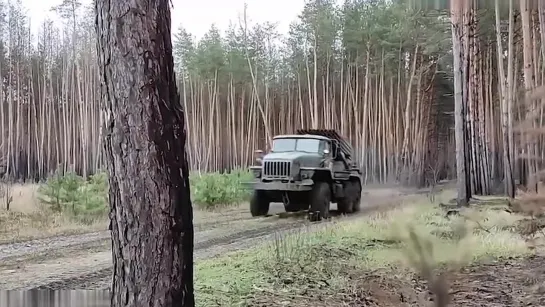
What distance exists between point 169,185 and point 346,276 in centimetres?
88

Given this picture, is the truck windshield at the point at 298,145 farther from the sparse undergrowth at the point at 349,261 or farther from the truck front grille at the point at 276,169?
the sparse undergrowth at the point at 349,261

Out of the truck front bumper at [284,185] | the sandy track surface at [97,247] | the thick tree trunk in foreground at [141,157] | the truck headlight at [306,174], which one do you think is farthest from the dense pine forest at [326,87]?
the thick tree trunk in foreground at [141,157]

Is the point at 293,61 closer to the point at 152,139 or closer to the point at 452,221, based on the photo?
the point at 452,221

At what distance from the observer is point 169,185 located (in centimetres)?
121

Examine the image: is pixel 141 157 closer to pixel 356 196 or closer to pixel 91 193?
pixel 91 193

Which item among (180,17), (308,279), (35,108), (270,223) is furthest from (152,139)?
(35,108)

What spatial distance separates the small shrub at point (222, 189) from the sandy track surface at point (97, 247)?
5cm

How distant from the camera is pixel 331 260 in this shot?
200 centimetres

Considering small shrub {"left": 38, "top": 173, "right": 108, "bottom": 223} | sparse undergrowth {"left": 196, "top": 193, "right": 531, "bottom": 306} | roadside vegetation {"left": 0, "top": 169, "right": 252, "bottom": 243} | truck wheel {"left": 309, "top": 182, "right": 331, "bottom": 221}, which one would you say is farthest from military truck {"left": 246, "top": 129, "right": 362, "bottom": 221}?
small shrub {"left": 38, "top": 173, "right": 108, "bottom": 223}

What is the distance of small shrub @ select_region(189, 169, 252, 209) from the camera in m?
2.18

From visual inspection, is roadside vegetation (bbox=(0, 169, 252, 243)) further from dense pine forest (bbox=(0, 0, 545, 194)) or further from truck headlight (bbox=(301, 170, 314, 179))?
truck headlight (bbox=(301, 170, 314, 179))

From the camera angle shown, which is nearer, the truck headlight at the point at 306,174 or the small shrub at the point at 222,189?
the small shrub at the point at 222,189

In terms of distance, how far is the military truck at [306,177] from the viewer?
100 inches

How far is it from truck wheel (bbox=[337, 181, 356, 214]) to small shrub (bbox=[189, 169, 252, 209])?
443 mm
